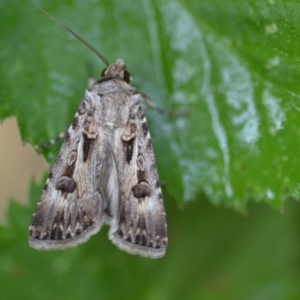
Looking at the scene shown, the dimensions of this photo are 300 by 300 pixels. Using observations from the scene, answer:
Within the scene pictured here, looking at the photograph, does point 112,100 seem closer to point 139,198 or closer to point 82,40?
point 82,40

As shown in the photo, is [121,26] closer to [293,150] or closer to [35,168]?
[293,150]

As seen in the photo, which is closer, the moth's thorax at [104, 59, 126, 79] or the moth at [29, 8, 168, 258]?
the moth at [29, 8, 168, 258]

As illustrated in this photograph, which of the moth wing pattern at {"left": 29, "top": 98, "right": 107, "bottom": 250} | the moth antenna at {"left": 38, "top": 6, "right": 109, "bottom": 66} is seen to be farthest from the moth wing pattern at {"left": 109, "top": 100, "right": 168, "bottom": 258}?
the moth antenna at {"left": 38, "top": 6, "right": 109, "bottom": 66}

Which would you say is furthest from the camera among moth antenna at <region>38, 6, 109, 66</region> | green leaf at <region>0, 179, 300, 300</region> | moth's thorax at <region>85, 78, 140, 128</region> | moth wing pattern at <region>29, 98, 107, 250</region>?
green leaf at <region>0, 179, 300, 300</region>

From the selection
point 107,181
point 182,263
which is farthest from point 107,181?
point 182,263

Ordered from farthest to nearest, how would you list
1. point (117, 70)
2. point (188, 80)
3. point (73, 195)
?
point (188, 80) → point (117, 70) → point (73, 195)

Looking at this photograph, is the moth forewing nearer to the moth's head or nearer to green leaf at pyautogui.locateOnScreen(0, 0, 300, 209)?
the moth's head

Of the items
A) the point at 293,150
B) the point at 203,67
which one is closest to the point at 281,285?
the point at 293,150
